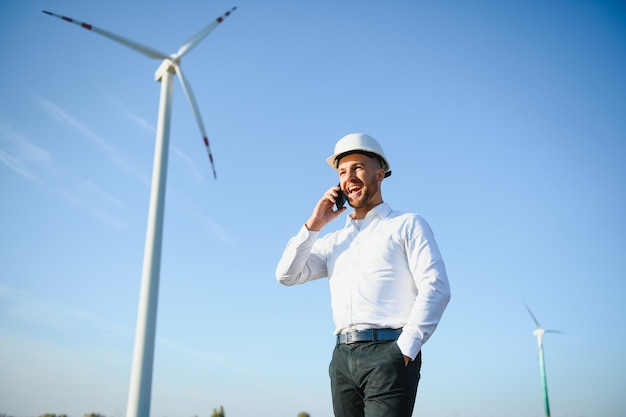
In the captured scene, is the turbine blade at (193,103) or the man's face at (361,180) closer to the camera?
the man's face at (361,180)

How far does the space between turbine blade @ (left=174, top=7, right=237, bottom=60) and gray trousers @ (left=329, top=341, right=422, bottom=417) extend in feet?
57.9

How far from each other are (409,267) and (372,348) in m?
0.84

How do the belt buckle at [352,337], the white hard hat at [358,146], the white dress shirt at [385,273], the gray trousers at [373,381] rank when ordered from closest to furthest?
1. the gray trousers at [373,381]
2. the white dress shirt at [385,273]
3. the belt buckle at [352,337]
4. the white hard hat at [358,146]

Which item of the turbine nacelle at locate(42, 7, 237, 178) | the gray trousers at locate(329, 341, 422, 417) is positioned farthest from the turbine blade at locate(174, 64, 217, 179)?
the gray trousers at locate(329, 341, 422, 417)

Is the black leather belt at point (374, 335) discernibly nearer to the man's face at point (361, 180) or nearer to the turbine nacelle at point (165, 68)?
the man's face at point (361, 180)

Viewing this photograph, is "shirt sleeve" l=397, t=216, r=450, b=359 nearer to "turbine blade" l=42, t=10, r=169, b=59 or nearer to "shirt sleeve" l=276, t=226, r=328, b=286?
"shirt sleeve" l=276, t=226, r=328, b=286

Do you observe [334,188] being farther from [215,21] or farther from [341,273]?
[215,21]

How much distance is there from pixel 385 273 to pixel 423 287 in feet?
1.28

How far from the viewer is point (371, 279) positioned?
5.01m

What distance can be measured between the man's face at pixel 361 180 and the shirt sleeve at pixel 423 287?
59cm

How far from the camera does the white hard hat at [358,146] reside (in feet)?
18.1

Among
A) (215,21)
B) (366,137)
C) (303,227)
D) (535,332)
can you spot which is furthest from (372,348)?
(535,332)

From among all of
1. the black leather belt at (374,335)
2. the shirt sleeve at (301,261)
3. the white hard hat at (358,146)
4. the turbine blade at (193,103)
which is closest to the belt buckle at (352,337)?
the black leather belt at (374,335)

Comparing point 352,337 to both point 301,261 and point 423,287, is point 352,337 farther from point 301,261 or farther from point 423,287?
point 301,261
